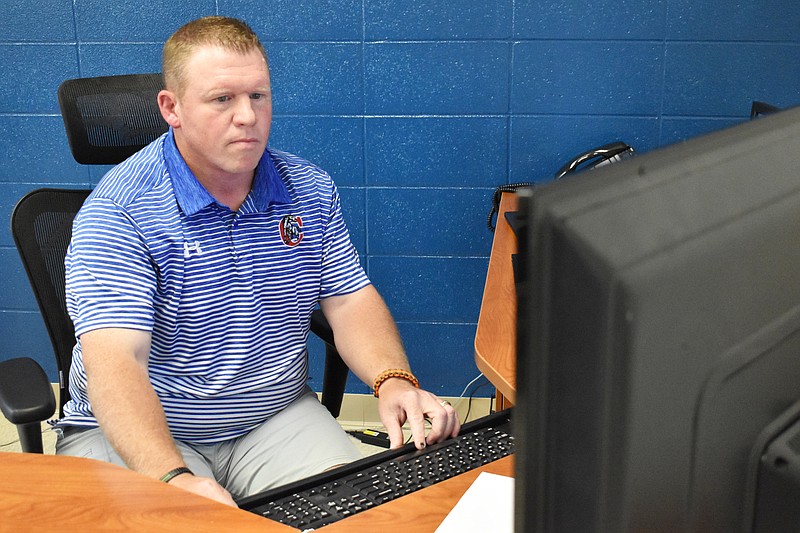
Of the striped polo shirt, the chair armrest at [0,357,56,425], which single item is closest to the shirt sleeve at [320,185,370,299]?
the striped polo shirt

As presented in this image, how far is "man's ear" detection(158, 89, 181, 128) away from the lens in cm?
170

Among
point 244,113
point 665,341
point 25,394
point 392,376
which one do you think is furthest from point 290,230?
point 665,341

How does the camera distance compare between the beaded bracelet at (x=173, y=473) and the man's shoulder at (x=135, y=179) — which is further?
the man's shoulder at (x=135, y=179)

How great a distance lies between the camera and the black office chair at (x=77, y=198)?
1.78 meters

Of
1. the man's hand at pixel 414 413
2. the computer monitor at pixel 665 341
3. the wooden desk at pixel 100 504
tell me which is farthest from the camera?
the man's hand at pixel 414 413

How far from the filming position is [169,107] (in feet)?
5.69

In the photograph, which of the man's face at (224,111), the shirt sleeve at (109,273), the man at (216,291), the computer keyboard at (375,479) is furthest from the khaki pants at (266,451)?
the man's face at (224,111)

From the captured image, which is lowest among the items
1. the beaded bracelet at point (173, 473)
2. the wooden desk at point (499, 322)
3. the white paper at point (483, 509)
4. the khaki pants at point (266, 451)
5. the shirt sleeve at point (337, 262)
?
the khaki pants at point (266, 451)

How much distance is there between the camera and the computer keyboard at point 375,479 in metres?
1.06

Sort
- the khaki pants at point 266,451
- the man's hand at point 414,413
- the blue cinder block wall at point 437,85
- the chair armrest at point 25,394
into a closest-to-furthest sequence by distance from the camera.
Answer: the man's hand at point 414,413 → the chair armrest at point 25,394 → the khaki pants at point 266,451 → the blue cinder block wall at point 437,85

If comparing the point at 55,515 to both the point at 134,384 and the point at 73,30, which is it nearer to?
the point at 134,384

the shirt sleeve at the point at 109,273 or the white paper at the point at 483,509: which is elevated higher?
the shirt sleeve at the point at 109,273

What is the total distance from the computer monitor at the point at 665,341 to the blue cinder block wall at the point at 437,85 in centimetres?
237

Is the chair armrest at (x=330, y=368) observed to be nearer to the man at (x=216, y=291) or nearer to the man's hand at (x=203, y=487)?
the man at (x=216, y=291)
